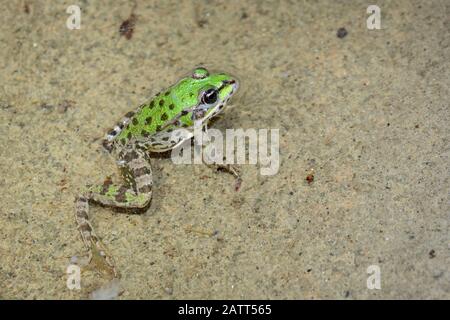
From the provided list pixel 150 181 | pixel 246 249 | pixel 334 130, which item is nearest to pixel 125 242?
pixel 150 181

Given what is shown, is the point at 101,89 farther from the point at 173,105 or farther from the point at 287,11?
the point at 287,11

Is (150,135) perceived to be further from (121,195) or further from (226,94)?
(226,94)

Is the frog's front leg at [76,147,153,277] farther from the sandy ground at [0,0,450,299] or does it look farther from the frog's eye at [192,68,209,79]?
the frog's eye at [192,68,209,79]

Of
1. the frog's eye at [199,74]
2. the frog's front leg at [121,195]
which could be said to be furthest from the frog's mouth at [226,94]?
the frog's front leg at [121,195]

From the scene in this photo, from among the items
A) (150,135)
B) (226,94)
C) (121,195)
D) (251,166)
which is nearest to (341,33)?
(226,94)

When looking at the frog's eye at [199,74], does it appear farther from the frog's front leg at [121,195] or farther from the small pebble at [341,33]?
the small pebble at [341,33]

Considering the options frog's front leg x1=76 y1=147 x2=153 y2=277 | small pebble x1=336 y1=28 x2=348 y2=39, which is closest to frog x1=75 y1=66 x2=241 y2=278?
frog's front leg x1=76 y1=147 x2=153 y2=277
